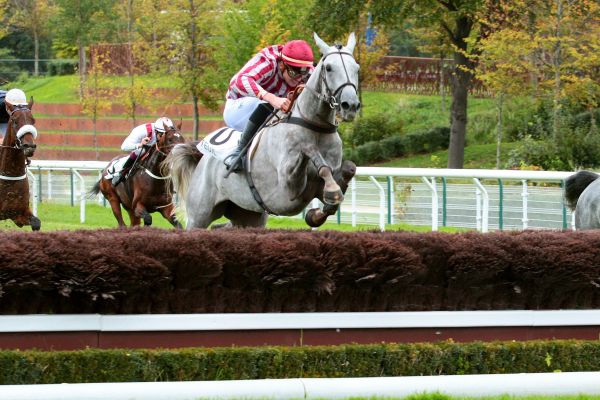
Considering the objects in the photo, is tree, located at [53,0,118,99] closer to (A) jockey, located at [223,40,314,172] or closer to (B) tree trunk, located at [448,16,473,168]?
(B) tree trunk, located at [448,16,473,168]

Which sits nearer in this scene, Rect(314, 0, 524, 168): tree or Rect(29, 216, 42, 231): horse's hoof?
Rect(29, 216, 42, 231): horse's hoof

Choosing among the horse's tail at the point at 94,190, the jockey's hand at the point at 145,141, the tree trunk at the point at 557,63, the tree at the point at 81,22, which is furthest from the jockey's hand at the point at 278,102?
the tree at the point at 81,22

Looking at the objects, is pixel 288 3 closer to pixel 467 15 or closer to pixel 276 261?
pixel 467 15

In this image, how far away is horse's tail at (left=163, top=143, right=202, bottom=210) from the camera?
30.7 ft

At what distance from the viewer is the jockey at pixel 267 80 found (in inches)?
324

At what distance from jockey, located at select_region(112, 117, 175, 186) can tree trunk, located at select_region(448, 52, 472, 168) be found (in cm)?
1278

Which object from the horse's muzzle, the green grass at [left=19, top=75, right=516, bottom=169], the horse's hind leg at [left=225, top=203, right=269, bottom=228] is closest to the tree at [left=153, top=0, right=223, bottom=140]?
the green grass at [left=19, top=75, right=516, bottom=169]

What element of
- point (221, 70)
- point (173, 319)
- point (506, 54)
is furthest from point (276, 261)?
point (221, 70)

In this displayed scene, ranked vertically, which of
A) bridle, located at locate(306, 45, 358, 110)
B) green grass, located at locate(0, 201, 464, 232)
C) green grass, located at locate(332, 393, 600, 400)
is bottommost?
green grass, located at locate(0, 201, 464, 232)

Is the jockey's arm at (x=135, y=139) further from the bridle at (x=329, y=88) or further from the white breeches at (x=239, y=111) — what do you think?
the bridle at (x=329, y=88)

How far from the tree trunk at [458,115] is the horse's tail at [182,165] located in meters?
15.8

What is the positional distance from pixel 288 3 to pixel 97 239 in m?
24.5

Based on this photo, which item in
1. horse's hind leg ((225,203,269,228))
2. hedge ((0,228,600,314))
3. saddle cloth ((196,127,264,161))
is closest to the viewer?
hedge ((0,228,600,314))

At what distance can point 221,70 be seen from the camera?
28531mm
